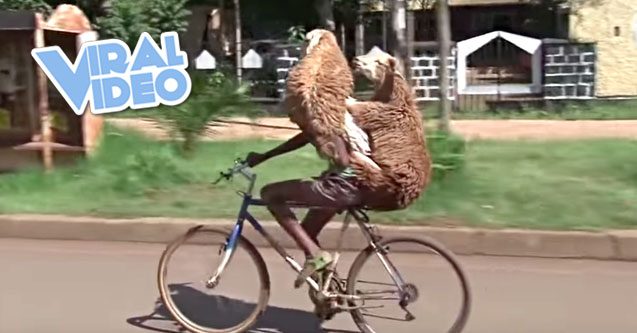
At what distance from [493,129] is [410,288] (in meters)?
10.5

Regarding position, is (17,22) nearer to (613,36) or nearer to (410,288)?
(410,288)

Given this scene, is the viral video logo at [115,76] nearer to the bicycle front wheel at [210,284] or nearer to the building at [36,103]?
the building at [36,103]

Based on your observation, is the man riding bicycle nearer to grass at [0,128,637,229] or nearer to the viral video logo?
grass at [0,128,637,229]

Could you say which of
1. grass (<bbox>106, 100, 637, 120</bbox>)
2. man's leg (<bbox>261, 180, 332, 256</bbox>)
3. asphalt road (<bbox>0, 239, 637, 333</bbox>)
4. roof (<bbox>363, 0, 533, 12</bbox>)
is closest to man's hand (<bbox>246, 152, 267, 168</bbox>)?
man's leg (<bbox>261, 180, 332, 256</bbox>)

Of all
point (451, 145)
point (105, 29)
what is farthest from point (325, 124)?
point (105, 29)

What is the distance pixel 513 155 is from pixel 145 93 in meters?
4.96

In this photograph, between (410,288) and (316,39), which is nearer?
(316,39)

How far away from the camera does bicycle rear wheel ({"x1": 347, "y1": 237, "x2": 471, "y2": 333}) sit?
542 cm

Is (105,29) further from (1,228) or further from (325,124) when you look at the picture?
(325,124)

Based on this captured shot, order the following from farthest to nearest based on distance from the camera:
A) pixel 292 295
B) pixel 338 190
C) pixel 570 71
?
Answer: pixel 570 71
pixel 292 295
pixel 338 190

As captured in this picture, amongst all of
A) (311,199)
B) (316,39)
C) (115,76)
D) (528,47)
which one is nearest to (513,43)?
(528,47)

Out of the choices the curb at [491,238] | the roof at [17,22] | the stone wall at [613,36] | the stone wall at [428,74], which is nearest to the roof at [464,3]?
the stone wall at [613,36]

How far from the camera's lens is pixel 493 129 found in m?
15.7

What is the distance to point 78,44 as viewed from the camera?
459 inches
